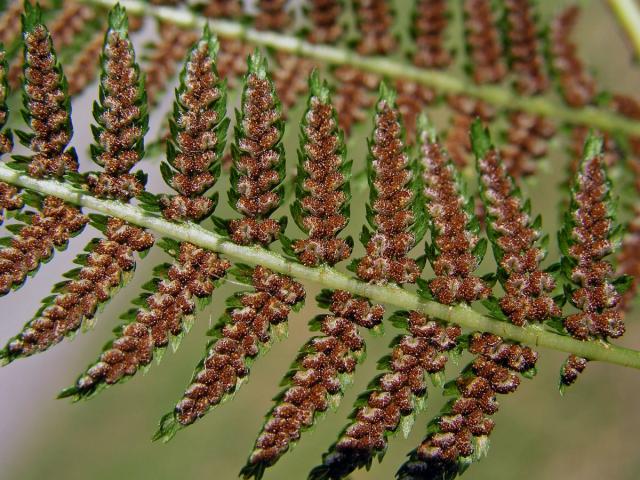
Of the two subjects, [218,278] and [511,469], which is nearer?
[218,278]

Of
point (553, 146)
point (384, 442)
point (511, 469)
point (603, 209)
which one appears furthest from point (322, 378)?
point (511, 469)

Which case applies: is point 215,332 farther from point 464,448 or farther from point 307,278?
point 464,448

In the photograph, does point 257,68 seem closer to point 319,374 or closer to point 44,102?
point 44,102

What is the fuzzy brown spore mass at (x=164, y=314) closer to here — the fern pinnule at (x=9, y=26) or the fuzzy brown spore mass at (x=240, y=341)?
the fuzzy brown spore mass at (x=240, y=341)

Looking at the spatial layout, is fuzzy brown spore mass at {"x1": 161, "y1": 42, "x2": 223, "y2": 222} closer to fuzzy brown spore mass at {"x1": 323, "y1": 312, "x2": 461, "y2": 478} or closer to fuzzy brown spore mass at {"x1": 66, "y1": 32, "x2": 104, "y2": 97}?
fuzzy brown spore mass at {"x1": 323, "y1": 312, "x2": 461, "y2": 478}

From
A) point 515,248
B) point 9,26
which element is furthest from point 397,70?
point 9,26

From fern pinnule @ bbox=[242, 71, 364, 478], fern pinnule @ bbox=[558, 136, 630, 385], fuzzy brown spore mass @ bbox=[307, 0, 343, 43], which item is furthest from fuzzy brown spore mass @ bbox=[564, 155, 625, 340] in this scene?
fuzzy brown spore mass @ bbox=[307, 0, 343, 43]
